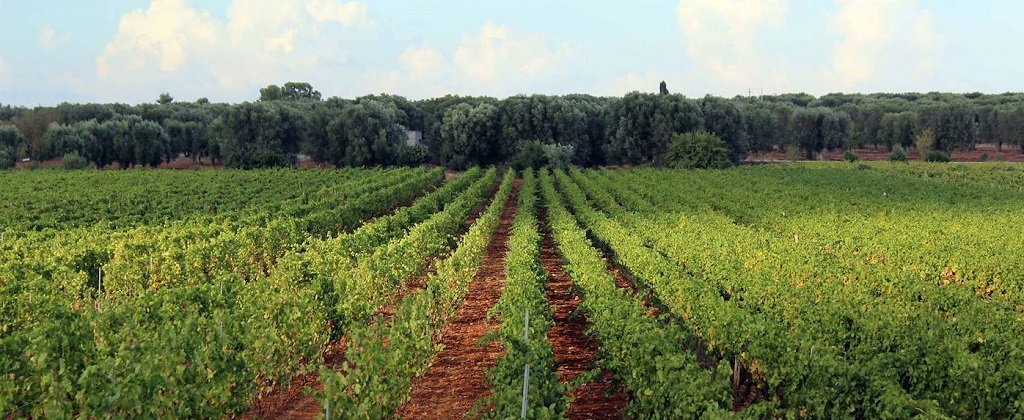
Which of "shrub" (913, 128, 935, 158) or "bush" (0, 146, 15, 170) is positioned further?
"shrub" (913, 128, 935, 158)

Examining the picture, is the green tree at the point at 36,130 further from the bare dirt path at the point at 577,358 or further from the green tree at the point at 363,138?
the bare dirt path at the point at 577,358

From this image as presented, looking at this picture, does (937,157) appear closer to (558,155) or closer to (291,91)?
(558,155)

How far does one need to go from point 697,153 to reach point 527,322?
6339 cm

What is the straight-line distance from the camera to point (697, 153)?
234 ft

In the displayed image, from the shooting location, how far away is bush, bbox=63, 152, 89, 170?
71562mm

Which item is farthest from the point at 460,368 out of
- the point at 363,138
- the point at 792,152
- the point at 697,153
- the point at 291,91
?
the point at 291,91

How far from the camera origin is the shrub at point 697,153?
7025 centimetres

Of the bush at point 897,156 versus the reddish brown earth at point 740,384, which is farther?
the bush at point 897,156

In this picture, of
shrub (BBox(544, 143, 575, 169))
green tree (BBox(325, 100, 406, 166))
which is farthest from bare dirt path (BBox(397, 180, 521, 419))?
green tree (BBox(325, 100, 406, 166))

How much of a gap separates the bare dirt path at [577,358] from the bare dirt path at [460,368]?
1120mm

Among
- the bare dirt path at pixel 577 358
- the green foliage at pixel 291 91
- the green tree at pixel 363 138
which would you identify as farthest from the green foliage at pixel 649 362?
the green foliage at pixel 291 91

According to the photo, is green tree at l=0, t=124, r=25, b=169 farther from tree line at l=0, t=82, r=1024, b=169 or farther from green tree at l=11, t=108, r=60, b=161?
green tree at l=11, t=108, r=60, b=161

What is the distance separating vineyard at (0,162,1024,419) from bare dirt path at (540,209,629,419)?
62 millimetres

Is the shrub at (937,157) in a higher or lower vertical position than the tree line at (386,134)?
lower
